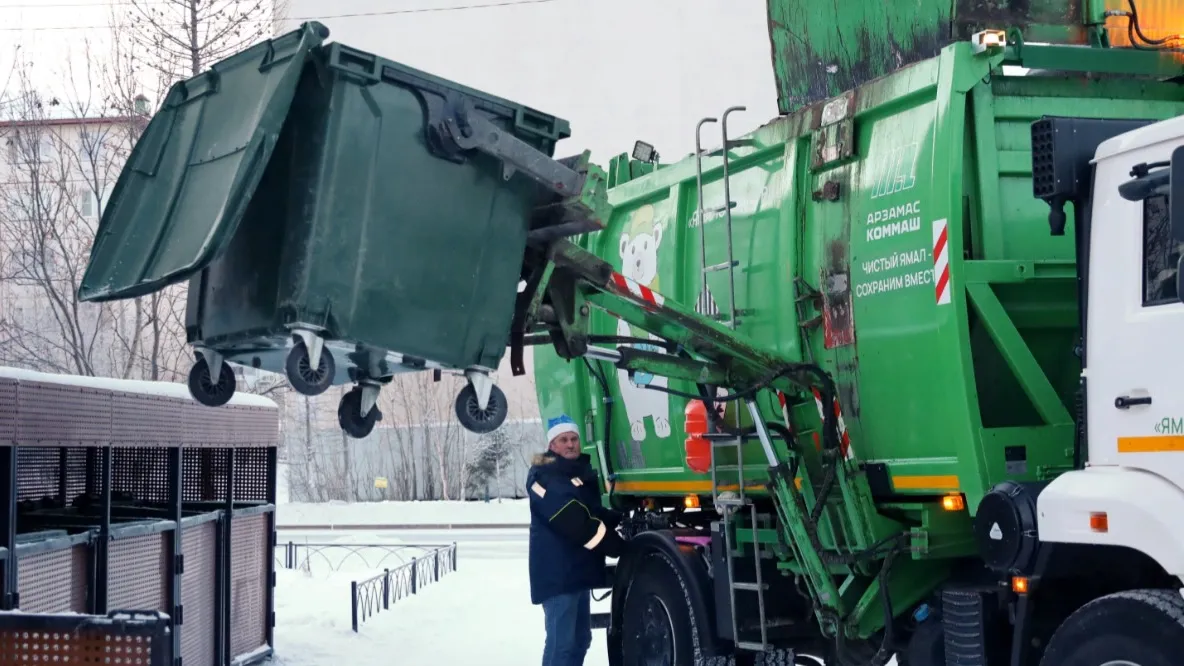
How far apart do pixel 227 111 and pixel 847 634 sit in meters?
3.55

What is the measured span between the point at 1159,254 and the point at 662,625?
13.1 ft

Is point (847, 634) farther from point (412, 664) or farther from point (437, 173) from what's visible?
point (412, 664)

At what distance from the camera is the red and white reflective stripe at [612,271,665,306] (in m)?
6.02

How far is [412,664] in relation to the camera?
9594 millimetres

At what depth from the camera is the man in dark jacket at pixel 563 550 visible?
7.64 m

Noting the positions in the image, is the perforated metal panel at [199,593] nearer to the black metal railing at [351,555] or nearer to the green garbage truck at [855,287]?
the green garbage truck at [855,287]

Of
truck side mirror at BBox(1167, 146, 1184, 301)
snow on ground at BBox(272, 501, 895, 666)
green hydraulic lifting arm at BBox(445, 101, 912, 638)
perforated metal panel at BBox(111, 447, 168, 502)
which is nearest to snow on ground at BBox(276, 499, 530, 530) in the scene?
snow on ground at BBox(272, 501, 895, 666)

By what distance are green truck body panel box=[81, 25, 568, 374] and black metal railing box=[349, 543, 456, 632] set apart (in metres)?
6.28

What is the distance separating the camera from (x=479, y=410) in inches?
212

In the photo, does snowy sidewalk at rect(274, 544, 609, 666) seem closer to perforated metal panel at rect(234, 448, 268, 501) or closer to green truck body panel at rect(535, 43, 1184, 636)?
perforated metal panel at rect(234, 448, 268, 501)

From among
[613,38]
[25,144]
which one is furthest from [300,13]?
[25,144]

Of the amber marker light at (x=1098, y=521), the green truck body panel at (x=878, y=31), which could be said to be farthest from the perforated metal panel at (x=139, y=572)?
the amber marker light at (x=1098, y=521)

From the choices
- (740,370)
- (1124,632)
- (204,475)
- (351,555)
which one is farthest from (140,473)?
(351,555)

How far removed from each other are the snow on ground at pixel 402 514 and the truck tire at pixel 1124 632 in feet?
80.3
